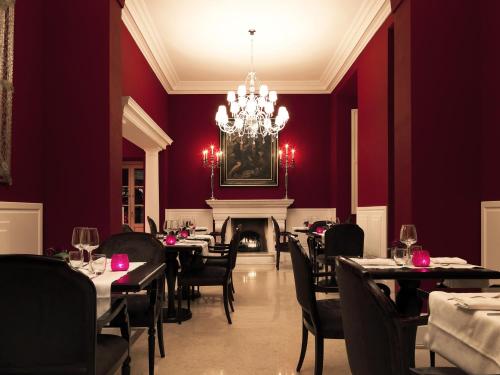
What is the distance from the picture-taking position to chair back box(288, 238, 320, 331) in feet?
9.41

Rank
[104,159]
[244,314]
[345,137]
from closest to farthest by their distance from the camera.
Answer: [104,159]
[244,314]
[345,137]

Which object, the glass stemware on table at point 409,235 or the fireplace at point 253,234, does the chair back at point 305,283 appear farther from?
the fireplace at point 253,234

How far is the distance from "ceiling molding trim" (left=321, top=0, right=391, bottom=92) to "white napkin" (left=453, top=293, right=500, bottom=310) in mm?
5273

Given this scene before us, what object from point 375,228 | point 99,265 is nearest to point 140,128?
point 375,228

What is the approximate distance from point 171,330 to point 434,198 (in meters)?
2.76

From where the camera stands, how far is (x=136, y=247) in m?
3.63

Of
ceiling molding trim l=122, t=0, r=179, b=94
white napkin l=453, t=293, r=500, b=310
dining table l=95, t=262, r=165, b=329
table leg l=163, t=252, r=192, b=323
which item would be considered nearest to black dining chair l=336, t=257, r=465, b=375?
white napkin l=453, t=293, r=500, b=310

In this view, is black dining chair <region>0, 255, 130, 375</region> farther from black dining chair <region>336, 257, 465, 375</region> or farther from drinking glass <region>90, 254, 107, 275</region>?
black dining chair <region>336, 257, 465, 375</region>

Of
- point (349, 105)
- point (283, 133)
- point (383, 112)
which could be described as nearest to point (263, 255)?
point (283, 133)

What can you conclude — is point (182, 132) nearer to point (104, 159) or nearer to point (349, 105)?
point (349, 105)

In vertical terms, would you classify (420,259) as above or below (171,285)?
above

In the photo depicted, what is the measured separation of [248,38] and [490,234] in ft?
16.2

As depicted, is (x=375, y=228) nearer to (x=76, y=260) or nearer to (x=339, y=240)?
(x=339, y=240)

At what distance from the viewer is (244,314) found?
533cm
